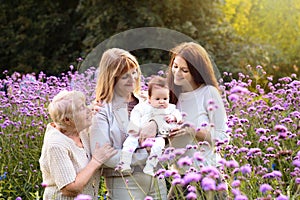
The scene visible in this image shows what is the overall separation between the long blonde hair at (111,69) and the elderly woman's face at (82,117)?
0.15m

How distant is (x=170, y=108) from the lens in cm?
316

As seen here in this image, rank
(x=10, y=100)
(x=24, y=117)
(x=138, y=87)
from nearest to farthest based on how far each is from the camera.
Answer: (x=138, y=87) < (x=24, y=117) < (x=10, y=100)

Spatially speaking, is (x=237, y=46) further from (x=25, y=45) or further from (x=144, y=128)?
(x=144, y=128)

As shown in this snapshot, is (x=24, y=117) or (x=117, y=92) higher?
(x=117, y=92)

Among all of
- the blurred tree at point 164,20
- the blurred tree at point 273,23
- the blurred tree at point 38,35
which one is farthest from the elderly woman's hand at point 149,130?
the blurred tree at point 273,23

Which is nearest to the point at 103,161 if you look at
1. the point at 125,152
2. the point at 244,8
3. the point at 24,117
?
the point at 125,152

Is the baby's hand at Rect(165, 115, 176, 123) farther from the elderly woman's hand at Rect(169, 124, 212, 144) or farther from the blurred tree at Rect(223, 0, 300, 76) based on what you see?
the blurred tree at Rect(223, 0, 300, 76)

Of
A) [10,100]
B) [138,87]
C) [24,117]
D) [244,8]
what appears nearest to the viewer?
[138,87]

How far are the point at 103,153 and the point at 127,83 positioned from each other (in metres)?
0.41

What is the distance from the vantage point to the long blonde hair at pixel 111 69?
3.07 metres

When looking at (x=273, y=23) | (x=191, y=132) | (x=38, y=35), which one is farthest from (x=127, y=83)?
(x=273, y=23)

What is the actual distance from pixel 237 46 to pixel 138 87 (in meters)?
8.52

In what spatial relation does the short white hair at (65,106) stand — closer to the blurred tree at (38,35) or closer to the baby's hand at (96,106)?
the baby's hand at (96,106)

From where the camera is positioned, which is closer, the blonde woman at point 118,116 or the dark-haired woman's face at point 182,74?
the blonde woman at point 118,116
